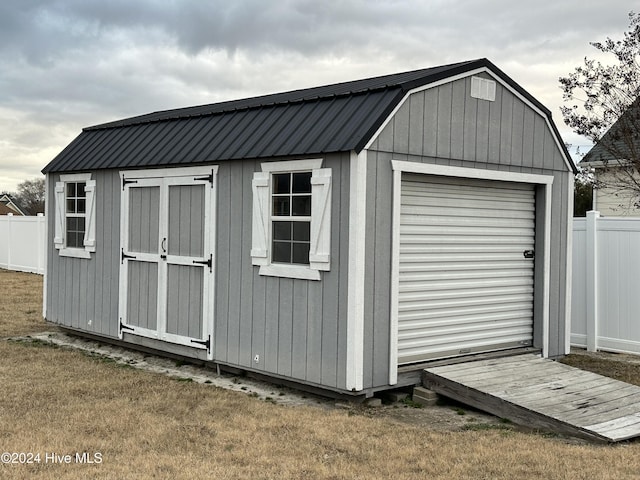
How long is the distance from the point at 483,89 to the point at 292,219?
7.53 ft

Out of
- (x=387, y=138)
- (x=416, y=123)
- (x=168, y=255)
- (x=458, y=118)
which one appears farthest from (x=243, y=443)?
(x=458, y=118)

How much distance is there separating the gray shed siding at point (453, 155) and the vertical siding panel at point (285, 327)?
84 cm

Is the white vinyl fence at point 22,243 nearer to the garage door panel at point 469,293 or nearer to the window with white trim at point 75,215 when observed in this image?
the window with white trim at point 75,215

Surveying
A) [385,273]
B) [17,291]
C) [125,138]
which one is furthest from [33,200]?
[385,273]

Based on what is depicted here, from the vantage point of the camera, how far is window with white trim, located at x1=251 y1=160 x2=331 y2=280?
6.62m

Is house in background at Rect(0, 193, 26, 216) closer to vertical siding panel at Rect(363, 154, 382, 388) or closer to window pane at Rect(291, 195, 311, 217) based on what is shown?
window pane at Rect(291, 195, 311, 217)

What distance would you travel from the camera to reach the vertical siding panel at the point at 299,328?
22.4 ft

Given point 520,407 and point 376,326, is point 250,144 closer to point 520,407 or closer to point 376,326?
point 376,326

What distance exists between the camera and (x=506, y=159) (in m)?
7.75

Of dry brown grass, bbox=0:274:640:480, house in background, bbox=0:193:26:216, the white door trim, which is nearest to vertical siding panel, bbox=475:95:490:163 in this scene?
the white door trim

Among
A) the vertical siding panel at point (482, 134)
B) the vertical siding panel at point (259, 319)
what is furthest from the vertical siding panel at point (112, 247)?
the vertical siding panel at point (482, 134)

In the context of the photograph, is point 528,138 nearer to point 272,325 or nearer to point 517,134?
point 517,134

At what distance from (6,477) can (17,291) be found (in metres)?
12.3

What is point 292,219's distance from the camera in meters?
6.94
